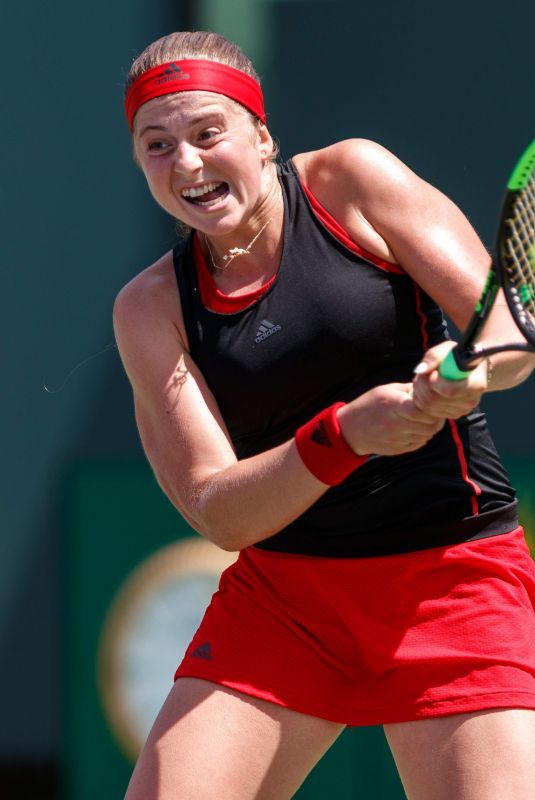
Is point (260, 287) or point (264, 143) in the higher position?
point (264, 143)

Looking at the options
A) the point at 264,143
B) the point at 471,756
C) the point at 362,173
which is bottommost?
the point at 471,756

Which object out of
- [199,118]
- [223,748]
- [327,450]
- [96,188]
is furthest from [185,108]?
[96,188]

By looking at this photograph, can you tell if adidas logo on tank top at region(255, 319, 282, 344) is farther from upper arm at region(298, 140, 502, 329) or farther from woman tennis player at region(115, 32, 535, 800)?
upper arm at region(298, 140, 502, 329)

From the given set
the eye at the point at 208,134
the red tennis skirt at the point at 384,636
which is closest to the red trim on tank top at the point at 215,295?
the eye at the point at 208,134

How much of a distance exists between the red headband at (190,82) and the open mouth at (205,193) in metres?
0.16

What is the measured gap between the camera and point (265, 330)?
8.67 feet

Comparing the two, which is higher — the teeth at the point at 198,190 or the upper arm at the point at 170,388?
the teeth at the point at 198,190

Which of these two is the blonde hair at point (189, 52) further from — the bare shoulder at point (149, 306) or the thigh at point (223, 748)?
the thigh at point (223, 748)

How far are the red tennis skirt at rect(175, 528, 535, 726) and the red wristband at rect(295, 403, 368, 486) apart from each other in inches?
12.2

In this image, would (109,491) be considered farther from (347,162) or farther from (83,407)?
(347,162)

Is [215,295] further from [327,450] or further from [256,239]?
[327,450]

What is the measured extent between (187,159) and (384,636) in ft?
2.93

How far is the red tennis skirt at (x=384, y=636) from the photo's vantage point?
259 cm

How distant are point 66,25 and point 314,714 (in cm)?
355
